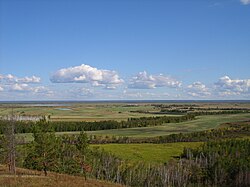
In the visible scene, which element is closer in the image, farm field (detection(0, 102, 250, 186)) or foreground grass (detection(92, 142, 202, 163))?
farm field (detection(0, 102, 250, 186))

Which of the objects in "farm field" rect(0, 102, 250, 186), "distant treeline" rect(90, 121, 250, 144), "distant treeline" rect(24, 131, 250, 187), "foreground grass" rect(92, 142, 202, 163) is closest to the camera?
"farm field" rect(0, 102, 250, 186)

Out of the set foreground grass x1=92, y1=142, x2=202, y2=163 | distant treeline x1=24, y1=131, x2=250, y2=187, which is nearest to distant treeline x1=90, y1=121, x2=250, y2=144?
foreground grass x1=92, y1=142, x2=202, y2=163

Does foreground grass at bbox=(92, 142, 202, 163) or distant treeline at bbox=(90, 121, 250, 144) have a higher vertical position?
distant treeline at bbox=(90, 121, 250, 144)

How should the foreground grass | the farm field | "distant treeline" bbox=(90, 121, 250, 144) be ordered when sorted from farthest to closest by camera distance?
"distant treeline" bbox=(90, 121, 250, 144)
the foreground grass
the farm field

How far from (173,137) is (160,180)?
58453 millimetres

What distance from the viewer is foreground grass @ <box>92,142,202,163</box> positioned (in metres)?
113

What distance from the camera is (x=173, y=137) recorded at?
14612 cm

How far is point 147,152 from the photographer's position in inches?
4658

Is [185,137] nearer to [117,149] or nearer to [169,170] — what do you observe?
[117,149]

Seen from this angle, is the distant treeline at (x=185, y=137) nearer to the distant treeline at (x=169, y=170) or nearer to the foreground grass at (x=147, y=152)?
the foreground grass at (x=147, y=152)

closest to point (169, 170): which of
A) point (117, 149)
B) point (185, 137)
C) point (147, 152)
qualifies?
point (147, 152)

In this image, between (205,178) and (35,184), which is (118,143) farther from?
(35,184)

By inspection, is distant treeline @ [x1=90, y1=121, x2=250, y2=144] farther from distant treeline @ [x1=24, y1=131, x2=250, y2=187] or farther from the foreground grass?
distant treeline @ [x1=24, y1=131, x2=250, y2=187]

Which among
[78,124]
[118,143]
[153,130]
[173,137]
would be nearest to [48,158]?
[118,143]
